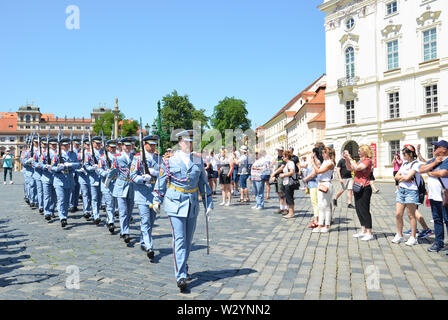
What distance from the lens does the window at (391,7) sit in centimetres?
3108

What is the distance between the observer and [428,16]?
28641mm

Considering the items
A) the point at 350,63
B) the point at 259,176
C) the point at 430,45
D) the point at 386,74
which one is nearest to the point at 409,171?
the point at 259,176

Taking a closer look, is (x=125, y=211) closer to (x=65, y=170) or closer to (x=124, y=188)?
(x=124, y=188)

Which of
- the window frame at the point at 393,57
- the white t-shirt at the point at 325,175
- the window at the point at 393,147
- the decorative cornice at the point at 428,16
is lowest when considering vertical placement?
the white t-shirt at the point at 325,175

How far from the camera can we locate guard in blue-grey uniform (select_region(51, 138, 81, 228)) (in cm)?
975

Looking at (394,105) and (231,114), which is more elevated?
(231,114)

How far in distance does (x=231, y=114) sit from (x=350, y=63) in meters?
33.0

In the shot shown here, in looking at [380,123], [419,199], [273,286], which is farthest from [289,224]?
[380,123]

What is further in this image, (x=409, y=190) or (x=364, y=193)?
(x=364, y=193)

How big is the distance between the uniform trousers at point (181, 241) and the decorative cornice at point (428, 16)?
30.1 metres

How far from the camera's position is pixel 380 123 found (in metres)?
33.0

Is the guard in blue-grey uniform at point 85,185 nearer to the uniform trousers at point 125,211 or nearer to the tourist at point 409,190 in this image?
the uniform trousers at point 125,211

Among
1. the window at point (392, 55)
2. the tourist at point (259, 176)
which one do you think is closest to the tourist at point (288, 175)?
the tourist at point (259, 176)

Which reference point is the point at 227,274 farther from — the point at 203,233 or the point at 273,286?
the point at 203,233
